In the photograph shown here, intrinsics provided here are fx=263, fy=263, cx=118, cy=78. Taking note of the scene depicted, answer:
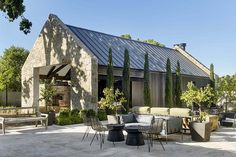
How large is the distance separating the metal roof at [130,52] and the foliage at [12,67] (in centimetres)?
1317

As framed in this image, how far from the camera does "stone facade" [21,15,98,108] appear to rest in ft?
56.1

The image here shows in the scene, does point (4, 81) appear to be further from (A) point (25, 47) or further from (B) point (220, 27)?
(B) point (220, 27)

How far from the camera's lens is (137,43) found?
25.8 meters

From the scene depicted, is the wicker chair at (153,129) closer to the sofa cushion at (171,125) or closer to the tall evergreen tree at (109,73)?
the sofa cushion at (171,125)

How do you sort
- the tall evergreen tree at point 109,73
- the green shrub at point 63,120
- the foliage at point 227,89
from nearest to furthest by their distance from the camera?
the green shrub at point 63,120
the tall evergreen tree at point 109,73
the foliage at point 227,89

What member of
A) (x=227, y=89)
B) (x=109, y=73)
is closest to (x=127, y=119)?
(x=109, y=73)

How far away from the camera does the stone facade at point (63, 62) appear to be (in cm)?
1710

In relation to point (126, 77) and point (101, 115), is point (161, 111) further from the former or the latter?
point (126, 77)

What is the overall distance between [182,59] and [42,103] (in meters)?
15.6

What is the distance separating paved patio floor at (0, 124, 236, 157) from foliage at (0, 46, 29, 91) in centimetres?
1958

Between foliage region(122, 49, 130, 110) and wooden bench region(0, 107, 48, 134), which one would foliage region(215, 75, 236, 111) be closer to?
foliage region(122, 49, 130, 110)

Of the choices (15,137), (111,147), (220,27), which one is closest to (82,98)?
(15,137)

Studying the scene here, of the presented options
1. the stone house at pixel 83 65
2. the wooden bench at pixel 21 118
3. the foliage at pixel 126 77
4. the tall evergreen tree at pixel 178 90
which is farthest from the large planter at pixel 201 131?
the tall evergreen tree at pixel 178 90

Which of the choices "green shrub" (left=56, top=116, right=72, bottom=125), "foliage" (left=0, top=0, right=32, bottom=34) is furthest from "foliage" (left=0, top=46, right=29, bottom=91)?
"green shrub" (left=56, top=116, right=72, bottom=125)
